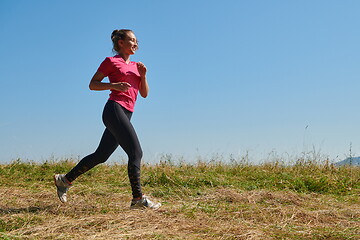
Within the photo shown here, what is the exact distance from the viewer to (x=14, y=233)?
357cm

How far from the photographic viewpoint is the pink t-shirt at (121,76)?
4504 mm

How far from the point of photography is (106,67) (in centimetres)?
456

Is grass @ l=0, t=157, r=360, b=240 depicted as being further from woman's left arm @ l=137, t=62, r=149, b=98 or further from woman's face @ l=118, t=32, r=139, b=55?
woman's face @ l=118, t=32, r=139, b=55

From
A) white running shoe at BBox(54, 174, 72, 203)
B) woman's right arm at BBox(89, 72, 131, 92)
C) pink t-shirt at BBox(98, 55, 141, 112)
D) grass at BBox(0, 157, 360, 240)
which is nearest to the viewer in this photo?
grass at BBox(0, 157, 360, 240)

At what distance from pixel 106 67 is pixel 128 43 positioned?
1.42 feet

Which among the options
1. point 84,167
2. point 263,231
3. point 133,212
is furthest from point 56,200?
point 263,231

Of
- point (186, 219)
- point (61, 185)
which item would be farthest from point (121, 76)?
point (186, 219)

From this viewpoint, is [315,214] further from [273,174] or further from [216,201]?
[273,174]

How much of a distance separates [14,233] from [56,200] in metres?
1.91

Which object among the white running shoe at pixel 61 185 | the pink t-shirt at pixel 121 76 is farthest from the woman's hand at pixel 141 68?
the white running shoe at pixel 61 185

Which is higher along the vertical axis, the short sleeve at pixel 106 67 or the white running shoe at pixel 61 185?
the short sleeve at pixel 106 67

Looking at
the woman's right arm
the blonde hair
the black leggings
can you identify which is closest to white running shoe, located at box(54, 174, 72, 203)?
the black leggings

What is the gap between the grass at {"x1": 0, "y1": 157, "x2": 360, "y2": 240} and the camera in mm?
3680

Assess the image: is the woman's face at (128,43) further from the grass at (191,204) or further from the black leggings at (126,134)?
the grass at (191,204)
